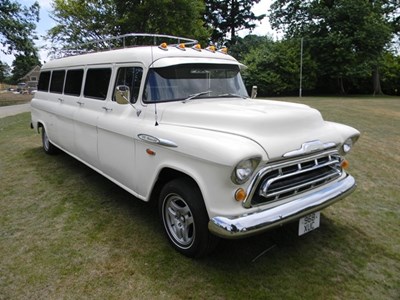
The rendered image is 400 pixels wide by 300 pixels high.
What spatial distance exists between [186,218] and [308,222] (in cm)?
124

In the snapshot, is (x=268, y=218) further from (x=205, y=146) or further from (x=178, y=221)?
(x=178, y=221)

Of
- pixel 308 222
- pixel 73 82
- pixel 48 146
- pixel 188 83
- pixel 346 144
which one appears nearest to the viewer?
pixel 308 222

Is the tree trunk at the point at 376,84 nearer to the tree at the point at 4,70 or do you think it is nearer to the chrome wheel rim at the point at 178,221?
the chrome wheel rim at the point at 178,221

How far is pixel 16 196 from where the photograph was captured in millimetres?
5027

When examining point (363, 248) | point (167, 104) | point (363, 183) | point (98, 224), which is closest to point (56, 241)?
point (98, 224)

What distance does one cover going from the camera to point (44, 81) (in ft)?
23.7

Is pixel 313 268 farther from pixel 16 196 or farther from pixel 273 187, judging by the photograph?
pixel 16 196

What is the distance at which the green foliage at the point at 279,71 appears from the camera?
30062 millimetres

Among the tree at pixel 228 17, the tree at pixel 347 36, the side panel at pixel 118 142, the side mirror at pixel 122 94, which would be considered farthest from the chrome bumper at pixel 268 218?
the tree at pixel 228 17

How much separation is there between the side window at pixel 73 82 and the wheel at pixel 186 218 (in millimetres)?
2967

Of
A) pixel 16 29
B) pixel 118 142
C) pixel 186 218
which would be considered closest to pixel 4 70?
pixel 16 29

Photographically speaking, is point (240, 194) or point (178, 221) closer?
point (240, 194)

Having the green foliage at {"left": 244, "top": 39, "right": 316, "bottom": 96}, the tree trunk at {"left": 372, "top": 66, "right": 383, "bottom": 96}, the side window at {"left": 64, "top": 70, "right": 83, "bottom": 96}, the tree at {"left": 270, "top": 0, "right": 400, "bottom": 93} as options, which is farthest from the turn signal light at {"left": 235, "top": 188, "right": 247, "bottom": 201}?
the tree trunk at {"left": 372, "top": 66, "right": 383, "bottom": 96}

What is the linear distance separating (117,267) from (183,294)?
2.57 ft
